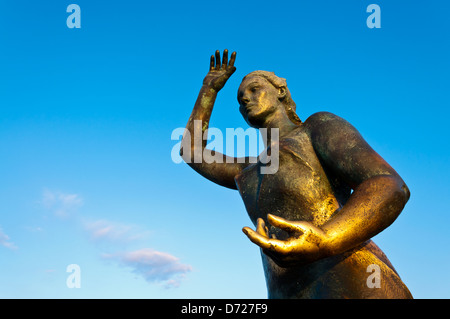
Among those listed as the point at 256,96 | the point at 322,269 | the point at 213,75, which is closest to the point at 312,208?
the point at 322,269

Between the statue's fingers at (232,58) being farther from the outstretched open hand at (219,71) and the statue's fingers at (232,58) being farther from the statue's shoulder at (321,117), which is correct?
the statue's shoulder at (321,117)

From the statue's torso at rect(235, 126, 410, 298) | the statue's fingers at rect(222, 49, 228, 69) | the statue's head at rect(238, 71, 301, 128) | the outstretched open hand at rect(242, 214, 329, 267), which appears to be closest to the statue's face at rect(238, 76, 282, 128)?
the statue's head at rect(238, 71, 301, 128)

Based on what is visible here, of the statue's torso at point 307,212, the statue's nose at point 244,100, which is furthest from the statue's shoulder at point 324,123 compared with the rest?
the statue's nose at point 244,100

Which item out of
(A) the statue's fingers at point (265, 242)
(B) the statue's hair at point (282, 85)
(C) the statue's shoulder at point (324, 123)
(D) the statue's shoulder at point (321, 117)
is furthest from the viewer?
(B) the statue's hair at point (282, 85)

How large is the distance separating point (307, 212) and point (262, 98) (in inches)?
59.6

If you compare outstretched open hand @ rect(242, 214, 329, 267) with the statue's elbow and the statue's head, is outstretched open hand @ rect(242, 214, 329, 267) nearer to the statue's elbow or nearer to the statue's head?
the statue's elbow

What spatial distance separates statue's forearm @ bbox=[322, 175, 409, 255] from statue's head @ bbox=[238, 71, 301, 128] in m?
1.80

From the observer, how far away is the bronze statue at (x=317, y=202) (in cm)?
343

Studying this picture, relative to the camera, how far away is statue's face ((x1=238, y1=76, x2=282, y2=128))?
17.2 feet

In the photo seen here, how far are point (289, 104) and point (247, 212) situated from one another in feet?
4.63

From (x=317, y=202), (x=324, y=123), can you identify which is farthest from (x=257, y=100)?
(x=317, y=202)

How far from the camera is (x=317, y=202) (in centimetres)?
436

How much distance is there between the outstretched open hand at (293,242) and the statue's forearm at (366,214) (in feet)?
0.34

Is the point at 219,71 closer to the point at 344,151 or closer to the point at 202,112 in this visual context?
the point at 202,112
